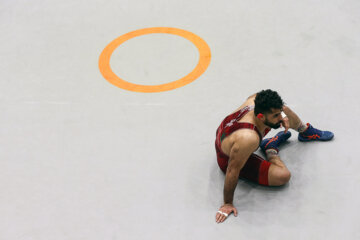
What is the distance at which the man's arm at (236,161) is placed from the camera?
2.99m

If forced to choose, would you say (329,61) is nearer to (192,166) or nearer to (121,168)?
(192,166)

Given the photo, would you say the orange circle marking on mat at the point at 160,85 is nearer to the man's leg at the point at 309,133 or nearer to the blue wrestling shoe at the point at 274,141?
the blue wrestling shoe at the point at 274,141

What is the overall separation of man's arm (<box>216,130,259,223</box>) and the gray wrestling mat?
0.30ft

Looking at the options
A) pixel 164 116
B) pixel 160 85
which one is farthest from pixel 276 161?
pixel 160 85

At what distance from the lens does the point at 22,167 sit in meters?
3.70

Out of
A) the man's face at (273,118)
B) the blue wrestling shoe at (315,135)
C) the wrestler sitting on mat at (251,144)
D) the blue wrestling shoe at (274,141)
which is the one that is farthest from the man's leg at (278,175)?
the blue wrestling shoe at (315,135)

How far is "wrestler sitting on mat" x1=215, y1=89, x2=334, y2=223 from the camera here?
298 centimetres

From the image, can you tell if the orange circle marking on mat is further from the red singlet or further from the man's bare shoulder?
the man's bare shoulder

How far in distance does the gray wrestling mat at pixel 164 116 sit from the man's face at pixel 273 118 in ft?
1.87

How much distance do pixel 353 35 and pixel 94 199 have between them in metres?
3.44

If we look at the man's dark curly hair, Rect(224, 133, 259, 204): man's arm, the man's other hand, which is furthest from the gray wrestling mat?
the man's dark curly hair

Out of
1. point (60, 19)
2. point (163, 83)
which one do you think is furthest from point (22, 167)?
point (60, 19)

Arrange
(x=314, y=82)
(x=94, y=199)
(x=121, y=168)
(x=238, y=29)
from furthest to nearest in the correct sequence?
(x=238, y=29) → (x=314, y=82) → (x=121, y=168) → (x=94, y=199)

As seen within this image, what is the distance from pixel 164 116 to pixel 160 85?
1.66 feet
